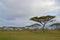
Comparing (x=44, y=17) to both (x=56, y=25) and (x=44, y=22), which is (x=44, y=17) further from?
(x=56, y=25)

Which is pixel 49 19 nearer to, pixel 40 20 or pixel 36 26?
pixel 40 20

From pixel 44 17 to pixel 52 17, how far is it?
2.41 metres

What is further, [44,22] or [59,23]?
[59,23]

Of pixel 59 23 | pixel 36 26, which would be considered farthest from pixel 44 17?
pixel 36 26

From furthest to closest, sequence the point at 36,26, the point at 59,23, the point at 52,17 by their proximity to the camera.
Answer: the point at 36,26, the point at 59,23, the point at 52,17

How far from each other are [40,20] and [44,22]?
139cm

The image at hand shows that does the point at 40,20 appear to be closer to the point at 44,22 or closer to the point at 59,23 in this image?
the point at 44,22

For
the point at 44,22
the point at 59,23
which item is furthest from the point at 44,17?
the point at 59,23

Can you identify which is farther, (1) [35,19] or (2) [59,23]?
(2) [59,23]

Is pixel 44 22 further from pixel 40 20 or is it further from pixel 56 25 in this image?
pixel 56 25

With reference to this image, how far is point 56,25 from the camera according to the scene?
2505 inches

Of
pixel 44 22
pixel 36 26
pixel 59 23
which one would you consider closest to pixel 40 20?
pixel 44 22

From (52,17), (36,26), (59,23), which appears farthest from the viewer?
(36,26)

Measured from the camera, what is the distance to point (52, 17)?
49.1 m
